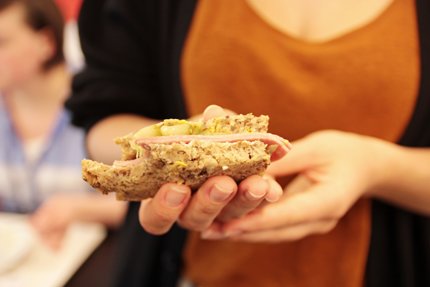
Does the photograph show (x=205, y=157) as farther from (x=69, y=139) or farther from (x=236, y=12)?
(x=69, y=139)

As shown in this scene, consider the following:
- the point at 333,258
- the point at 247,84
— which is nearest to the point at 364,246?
the point at 333,258

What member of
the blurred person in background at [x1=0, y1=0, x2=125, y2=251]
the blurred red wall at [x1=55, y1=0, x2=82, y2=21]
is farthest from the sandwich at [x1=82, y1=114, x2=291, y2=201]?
the blurred red wall at [x1=55, y1=0, x2=82, y2=21]

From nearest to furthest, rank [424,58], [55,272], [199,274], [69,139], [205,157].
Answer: [205,157]
[424,58]
[199,274]
[55,272]
[69,139]

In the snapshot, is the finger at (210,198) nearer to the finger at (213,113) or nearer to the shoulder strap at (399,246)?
the finger at (213,113)

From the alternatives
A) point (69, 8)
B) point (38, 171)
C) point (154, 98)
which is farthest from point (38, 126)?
point (154, 98)

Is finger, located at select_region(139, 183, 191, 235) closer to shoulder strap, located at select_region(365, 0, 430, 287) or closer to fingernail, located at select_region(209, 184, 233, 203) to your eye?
fingernail, located at select_region(209, 184, 233, 203)

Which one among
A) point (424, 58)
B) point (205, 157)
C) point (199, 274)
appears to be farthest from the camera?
point (199, 274)

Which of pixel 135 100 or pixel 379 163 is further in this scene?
pixel 135 100

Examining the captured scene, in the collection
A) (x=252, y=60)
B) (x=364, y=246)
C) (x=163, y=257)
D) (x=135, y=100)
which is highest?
(x=252, y=60)
